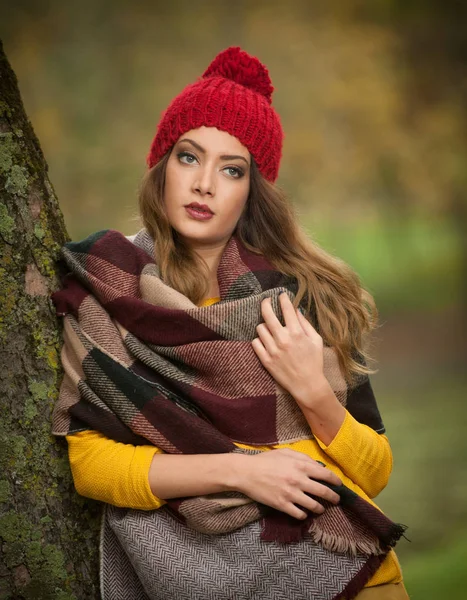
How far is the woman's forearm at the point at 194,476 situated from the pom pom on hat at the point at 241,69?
0.90 m

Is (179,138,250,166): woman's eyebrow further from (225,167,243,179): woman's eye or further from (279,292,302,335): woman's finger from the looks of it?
(279,292,302,335): woman's finger

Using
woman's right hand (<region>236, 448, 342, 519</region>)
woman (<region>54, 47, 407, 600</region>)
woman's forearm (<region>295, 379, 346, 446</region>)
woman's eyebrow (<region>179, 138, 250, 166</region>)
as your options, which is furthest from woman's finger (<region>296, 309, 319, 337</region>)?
woman's eyebrow (<region>179, 138, 250, 166</region>)

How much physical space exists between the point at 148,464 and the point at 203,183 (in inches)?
24.2

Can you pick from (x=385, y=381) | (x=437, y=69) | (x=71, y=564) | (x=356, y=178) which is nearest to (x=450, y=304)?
(x=385, y=381)

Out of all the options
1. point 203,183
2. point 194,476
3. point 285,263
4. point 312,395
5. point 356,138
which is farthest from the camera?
point 356,138

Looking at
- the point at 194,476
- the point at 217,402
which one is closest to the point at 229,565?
the point at 194,476

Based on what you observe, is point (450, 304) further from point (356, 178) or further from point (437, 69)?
point (437, 69)

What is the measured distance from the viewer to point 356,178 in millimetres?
4473

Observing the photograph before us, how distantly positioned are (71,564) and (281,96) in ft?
11.3

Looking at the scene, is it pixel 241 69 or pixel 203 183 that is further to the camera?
pixel 241 69

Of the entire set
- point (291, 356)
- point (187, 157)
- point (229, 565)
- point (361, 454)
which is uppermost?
point (187, 157)

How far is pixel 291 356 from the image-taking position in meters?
1.42

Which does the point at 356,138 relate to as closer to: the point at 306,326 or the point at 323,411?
the point at 306,326

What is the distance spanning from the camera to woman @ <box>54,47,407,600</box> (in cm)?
131
